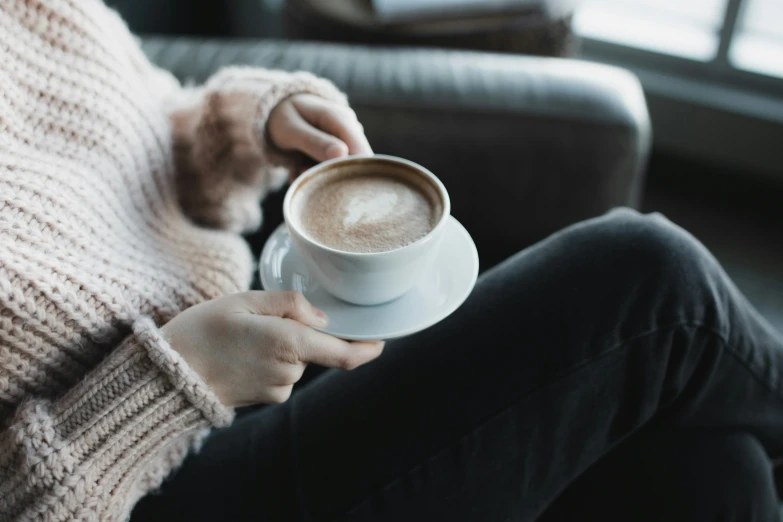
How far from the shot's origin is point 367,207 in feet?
1.98

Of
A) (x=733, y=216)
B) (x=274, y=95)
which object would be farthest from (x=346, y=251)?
(x=733, y=216)

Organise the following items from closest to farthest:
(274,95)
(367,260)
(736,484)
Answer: (367,260) → (736,484) → (274,95)

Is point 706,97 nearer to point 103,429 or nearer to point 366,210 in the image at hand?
point 366,210

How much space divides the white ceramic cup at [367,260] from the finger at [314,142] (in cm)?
3

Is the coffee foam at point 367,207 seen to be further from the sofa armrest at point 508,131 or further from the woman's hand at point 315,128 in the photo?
the sofa armrest at point 508,131

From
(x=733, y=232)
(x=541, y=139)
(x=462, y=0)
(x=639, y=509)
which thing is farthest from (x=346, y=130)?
(x=733, y=232)

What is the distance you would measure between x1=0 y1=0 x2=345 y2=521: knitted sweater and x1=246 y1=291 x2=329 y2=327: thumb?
0.24 ft

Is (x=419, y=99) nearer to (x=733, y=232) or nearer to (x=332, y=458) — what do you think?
(x=332, y=458)

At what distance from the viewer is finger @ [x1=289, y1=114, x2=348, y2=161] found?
0.66 meters

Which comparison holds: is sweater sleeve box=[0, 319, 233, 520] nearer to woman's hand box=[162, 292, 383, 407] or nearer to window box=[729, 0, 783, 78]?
woman's hand box=[162, 292, 383, 407]

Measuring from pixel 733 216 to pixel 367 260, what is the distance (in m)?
1.30

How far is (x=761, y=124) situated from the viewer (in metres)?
1.55

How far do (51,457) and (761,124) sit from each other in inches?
60.7

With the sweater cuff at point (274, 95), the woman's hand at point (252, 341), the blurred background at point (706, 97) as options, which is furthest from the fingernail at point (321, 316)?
the blurred background at point (706, 97)
